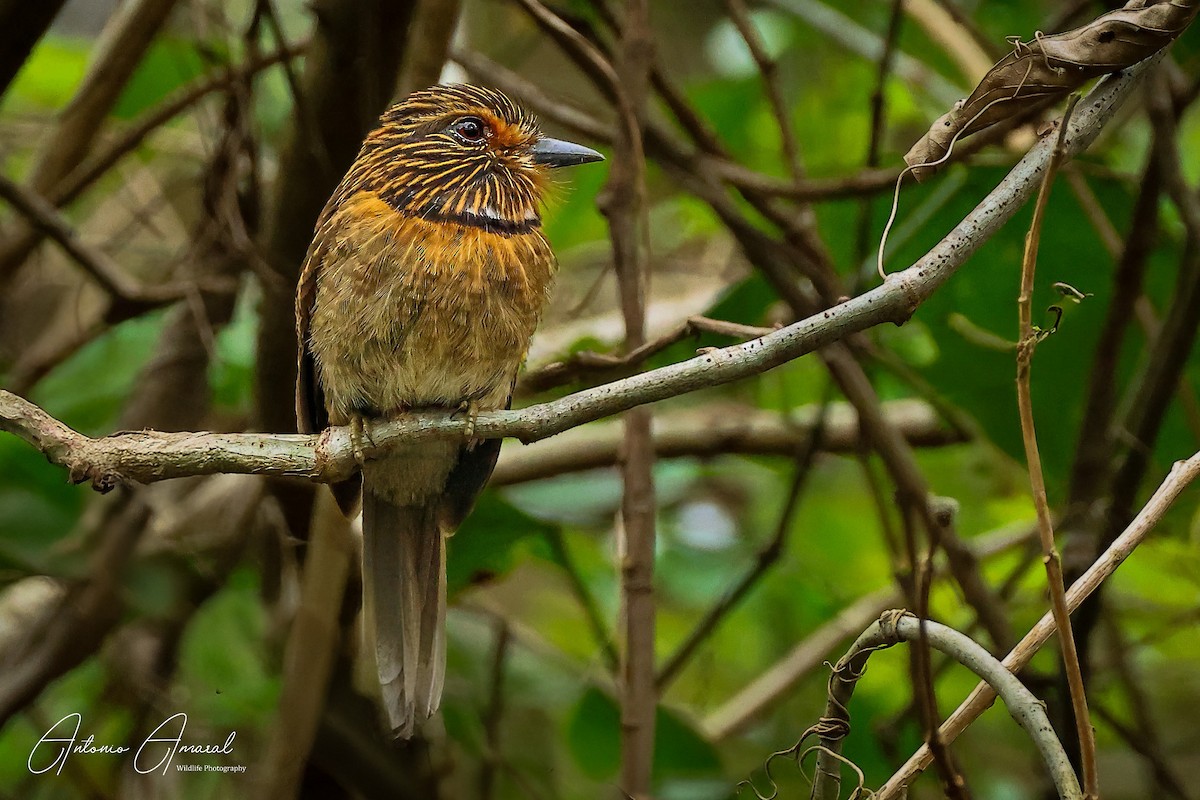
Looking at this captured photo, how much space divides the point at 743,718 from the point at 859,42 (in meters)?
1.77

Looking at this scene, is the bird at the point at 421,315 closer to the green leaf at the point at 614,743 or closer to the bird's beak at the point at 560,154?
the bird's beak at the point at 560,154

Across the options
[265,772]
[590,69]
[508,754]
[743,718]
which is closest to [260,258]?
[590,69]

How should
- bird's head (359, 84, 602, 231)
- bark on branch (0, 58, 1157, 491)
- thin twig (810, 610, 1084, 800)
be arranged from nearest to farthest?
thin twig (810, 610, 1084, 800) → bark on branch (0, 58, 1157, 491) → bird's head (359, 84, 602, 231)

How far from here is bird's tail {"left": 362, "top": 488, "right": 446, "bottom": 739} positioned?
6.77 ft

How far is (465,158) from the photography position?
2.38 m

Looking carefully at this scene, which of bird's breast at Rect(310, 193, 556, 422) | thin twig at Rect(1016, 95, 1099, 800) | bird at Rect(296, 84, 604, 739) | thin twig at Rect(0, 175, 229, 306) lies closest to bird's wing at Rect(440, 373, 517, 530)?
bird at Rect(296, 84, 604, 739)

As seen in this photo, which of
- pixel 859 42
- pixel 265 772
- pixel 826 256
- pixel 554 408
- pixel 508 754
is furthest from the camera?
pixel 859 42

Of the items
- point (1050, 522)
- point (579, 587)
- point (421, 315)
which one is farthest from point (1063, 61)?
point (579, 587)

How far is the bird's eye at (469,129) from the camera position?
7.82 ft

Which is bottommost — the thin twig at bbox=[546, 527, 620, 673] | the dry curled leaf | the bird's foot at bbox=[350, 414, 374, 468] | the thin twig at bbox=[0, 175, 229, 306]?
the thin twig at bbox=[546, 527, 620, 673]

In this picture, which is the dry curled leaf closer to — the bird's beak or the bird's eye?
the bird's beak

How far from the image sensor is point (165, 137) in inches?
153

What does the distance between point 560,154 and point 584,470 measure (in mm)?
1138

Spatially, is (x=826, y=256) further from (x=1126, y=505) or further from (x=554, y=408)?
(x=554, y=408)
